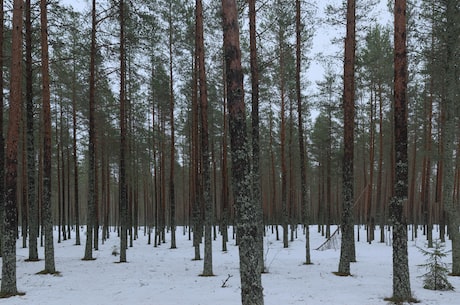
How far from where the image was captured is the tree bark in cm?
565

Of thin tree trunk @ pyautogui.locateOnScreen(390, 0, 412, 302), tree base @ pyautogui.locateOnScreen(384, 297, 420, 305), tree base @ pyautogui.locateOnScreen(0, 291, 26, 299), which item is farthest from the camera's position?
tree base @ pyautogui.locateOnScreen(0, 291, 26, 299)

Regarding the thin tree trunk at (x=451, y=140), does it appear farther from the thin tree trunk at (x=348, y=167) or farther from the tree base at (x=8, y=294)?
the tree base at (x=8, y=294)

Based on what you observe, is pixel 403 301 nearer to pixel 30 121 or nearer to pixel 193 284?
pixel 193 284

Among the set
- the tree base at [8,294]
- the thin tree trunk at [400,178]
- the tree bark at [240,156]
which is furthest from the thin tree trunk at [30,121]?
the thin tree trunk at [400,178]

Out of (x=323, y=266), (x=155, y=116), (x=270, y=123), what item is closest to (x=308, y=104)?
(x=270, y=123)

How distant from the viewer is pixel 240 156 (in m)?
5.71

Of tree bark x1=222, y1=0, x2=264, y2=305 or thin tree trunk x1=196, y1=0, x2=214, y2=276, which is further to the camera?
thin tree trunk x1=196, y1=0, x2=214, y2=276

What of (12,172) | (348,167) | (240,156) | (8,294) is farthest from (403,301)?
(12,172)

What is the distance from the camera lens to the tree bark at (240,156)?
565 cm

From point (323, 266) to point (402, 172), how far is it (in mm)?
7543

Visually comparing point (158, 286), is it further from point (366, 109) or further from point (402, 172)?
point (366, 109)

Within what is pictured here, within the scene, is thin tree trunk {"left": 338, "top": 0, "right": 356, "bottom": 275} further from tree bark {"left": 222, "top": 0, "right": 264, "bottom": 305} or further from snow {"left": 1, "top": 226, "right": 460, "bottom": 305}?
tree bark {"left": 222, "top": 0, "right": 264, "bottom": 305}

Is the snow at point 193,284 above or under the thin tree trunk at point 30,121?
under

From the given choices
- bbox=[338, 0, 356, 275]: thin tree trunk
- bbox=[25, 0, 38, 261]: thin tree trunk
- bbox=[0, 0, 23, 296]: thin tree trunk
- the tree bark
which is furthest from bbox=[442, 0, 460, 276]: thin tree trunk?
bbox=[25, 0, 38, 261]: thin tree trunk
